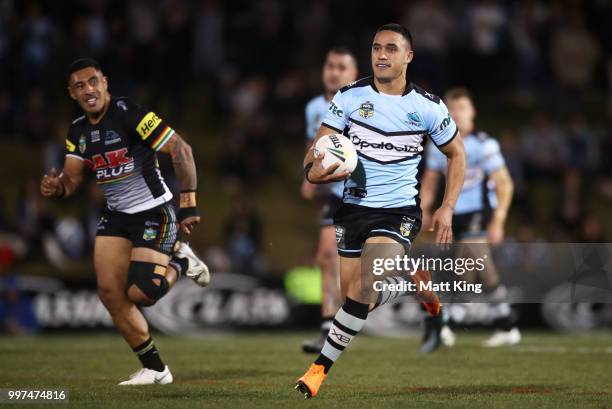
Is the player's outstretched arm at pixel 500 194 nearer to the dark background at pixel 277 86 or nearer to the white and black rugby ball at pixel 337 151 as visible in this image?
the white and black rugby ball at pixel 337 151

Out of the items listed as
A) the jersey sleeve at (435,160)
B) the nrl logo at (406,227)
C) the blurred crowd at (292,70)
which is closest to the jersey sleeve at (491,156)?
the jersey sleeve at (435,160)

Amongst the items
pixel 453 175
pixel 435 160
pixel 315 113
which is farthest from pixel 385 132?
pixel 435 160

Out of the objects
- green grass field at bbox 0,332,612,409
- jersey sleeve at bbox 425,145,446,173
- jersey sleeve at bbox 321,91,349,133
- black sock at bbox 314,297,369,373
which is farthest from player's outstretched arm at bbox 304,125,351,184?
jersey sleeve at bbox 425,145,446,173

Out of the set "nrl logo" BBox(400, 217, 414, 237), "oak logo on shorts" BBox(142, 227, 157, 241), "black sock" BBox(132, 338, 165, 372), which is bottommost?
"black sock" BBox(132, 338, 165, 372)

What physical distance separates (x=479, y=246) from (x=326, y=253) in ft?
5.89

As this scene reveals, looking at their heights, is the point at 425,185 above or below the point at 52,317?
above

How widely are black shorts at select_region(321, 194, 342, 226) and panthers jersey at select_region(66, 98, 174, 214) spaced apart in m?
2.68

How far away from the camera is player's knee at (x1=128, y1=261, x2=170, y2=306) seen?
883 cm

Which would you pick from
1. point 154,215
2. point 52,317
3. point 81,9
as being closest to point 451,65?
point 81,9

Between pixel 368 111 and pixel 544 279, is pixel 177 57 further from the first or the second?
pixel 368 111

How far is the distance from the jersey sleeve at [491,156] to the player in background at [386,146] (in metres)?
4.20

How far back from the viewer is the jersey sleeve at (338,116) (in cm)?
828

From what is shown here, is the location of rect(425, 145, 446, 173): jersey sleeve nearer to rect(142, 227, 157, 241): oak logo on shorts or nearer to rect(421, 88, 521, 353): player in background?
rect(421, 88, 521, 353): player in background

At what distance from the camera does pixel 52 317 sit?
1630cm
